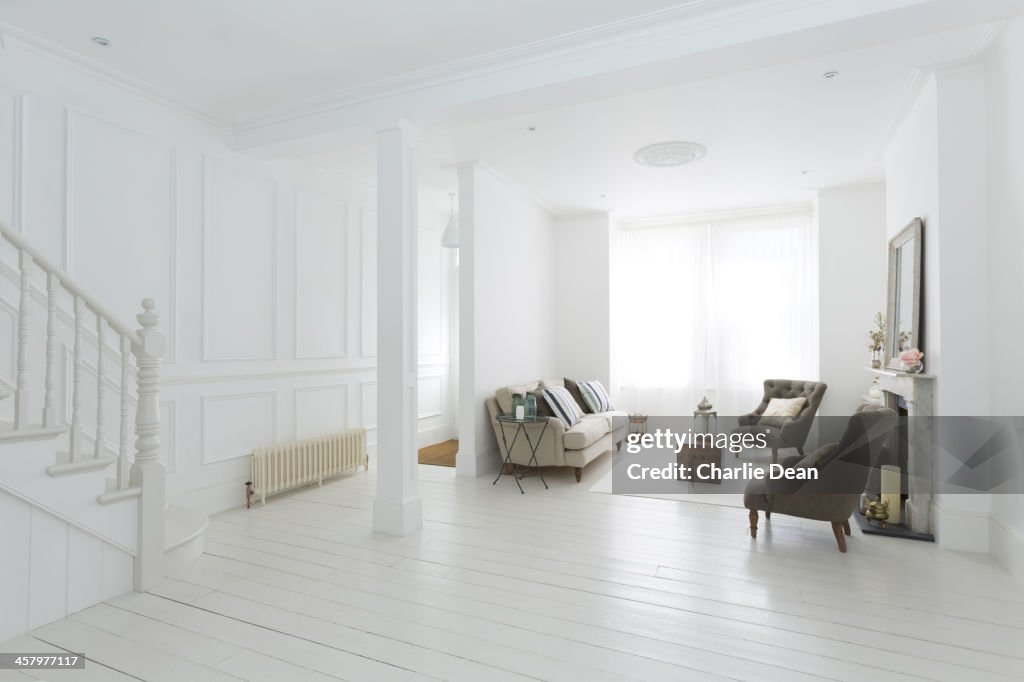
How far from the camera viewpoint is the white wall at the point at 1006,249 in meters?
3.12

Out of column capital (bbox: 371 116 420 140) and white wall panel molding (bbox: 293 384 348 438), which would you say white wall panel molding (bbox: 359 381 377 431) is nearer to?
white wall panel molding (bbox: 293 384 348 438)

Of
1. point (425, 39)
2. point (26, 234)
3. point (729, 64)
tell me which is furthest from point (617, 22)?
point (26, 234)

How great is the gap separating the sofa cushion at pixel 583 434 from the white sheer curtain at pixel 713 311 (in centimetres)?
199

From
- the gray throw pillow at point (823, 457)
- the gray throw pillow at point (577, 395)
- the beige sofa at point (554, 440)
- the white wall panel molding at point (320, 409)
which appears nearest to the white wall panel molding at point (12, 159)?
the white wall panel molding at point (320, 409)

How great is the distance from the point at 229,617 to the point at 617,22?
3.77 meters

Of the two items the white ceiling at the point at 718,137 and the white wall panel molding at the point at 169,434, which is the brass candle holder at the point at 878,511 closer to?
the white ceiling at the point at 718,137

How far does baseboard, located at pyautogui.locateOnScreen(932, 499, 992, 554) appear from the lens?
3490 mm

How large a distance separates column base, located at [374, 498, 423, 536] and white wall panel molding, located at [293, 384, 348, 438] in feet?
5.52

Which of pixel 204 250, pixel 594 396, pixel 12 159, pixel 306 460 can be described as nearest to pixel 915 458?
pixel 594 396

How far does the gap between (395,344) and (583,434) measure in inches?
88.7

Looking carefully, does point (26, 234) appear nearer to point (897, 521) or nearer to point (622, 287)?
point (897, 521)

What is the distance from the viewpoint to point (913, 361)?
12.8 feet

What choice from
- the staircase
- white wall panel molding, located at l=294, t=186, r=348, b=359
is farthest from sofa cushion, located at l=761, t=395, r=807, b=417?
the staircase

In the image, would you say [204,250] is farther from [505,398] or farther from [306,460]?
[505,398]
